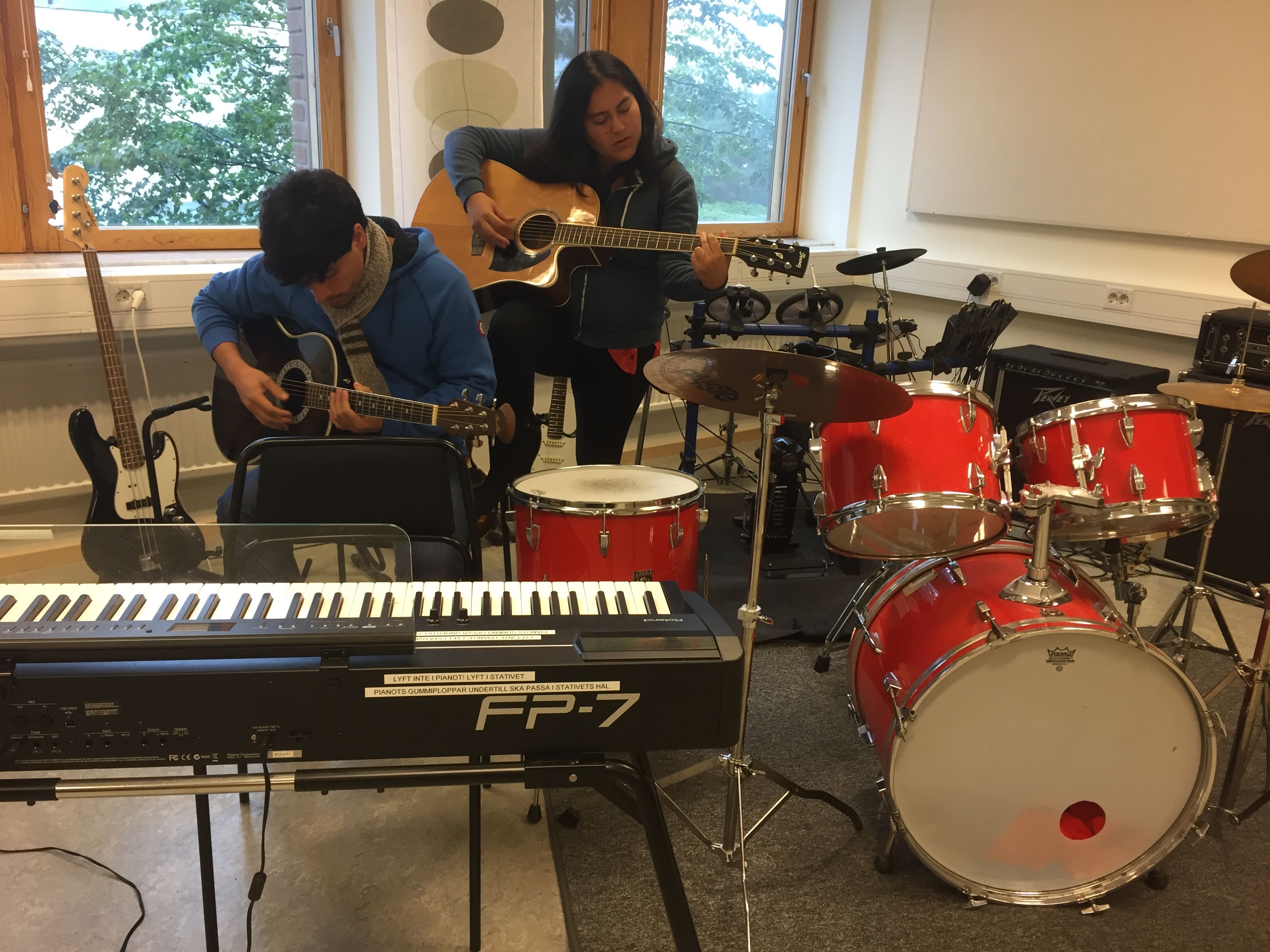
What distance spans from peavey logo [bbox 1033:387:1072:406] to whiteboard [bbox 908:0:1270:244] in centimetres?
73

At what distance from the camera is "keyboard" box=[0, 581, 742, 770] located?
996 mm

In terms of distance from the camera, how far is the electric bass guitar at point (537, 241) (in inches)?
103

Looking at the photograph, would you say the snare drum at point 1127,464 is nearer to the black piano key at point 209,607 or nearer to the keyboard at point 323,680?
the keyboard at point 323,680

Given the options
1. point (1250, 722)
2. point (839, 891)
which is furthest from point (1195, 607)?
point (839, 891)

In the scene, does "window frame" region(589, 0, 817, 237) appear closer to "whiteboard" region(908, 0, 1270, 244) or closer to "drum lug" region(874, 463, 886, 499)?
"whiteboard" region(908, 0, 1270, 244)

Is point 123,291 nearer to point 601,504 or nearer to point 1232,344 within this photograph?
point 601,504

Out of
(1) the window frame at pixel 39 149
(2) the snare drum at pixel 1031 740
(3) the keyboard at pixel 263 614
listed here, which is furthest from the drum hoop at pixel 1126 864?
(1) the window frame at pixel 39 149

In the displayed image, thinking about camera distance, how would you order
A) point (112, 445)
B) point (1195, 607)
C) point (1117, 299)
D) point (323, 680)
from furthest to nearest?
point (1117, 299), point (112, 445), point (1195, 607), point (323, 680)

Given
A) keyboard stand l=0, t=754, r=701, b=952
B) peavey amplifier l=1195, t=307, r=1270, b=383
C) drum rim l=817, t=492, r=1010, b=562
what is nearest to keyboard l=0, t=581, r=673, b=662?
keyboard stand l=0, t=754, r=701, b=952

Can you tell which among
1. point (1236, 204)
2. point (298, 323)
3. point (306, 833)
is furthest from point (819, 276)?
point (306, 833)

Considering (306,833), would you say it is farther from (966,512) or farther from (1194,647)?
(1194,647)

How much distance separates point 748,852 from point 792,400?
91 centimetres

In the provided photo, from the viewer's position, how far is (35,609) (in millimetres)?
1046

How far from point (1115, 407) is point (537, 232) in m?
1.61
